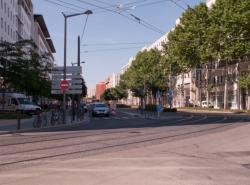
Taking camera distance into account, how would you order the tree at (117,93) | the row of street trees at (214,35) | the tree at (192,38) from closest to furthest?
the row of street trees at (214,35) < the tree at (192,38) < the tree at (117,93)

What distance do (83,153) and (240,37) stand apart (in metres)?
55.4

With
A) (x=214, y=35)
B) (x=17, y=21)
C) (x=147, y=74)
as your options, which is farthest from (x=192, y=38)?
(x=147, y=74)

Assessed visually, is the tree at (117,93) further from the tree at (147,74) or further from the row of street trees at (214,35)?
the row of street trees at (214,35)

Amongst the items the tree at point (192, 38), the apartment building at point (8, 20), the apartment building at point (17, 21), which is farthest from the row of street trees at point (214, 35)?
the apartment building at point (8, 20)

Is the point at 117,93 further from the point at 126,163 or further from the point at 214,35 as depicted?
the point at 126,163

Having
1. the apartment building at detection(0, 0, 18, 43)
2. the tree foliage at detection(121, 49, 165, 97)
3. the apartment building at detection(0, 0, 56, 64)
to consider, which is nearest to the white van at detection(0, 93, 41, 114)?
the apartment building at detection(0, 0, 56, 64)

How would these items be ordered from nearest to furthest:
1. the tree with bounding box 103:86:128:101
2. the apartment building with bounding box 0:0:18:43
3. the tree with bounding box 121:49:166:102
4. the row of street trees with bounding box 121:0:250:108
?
the row of street trees with bounding box 121:0:250:108 → the apartment building with bounding box 0:0:18:43 → the tree with bounding box 121:49:166:102 → the tree with bounding box 103:86:128:101

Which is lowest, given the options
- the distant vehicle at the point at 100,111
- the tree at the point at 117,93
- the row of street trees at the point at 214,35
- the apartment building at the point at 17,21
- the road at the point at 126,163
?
the road at the point at 126,163

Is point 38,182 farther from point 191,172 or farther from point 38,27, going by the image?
point 38,27

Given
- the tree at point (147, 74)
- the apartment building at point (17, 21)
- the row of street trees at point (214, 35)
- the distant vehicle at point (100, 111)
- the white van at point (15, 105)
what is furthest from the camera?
the tree at point (147, 74)

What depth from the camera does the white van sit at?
56159 millimetres

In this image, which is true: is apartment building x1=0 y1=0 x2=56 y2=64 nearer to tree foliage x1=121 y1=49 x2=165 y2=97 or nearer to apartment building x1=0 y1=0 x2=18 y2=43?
apartment building x1=0 y1=0 x2=18 y2=43

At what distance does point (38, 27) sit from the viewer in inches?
5153

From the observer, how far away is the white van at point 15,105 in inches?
2211
